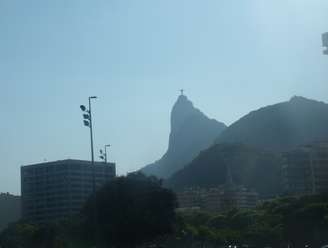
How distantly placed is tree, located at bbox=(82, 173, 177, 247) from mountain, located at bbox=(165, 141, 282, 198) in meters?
115

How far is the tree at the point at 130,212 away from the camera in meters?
43.5

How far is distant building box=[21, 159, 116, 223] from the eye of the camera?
67562mm

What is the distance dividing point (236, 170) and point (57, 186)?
113 m

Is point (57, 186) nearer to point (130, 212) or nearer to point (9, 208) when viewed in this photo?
point (130, 212)

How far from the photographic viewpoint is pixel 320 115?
648 feet

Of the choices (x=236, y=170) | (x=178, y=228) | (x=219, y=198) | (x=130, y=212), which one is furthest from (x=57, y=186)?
(x=236, y=170)

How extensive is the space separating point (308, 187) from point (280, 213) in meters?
57.0

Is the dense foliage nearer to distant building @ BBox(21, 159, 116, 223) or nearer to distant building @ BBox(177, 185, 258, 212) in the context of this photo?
distant building @ BBox(21, 159, 116, 223)

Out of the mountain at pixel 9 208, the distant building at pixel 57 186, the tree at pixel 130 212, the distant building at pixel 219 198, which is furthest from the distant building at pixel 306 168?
the tree at pixel 130 212

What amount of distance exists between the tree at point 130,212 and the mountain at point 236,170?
115098 mm

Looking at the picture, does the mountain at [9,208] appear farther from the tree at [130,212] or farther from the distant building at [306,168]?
the tree at [130,212]

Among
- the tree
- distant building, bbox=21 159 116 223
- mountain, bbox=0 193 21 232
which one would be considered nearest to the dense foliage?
the tree

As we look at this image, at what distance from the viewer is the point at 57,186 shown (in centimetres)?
7100

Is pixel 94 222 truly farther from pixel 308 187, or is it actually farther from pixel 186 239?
pixel 308 187
